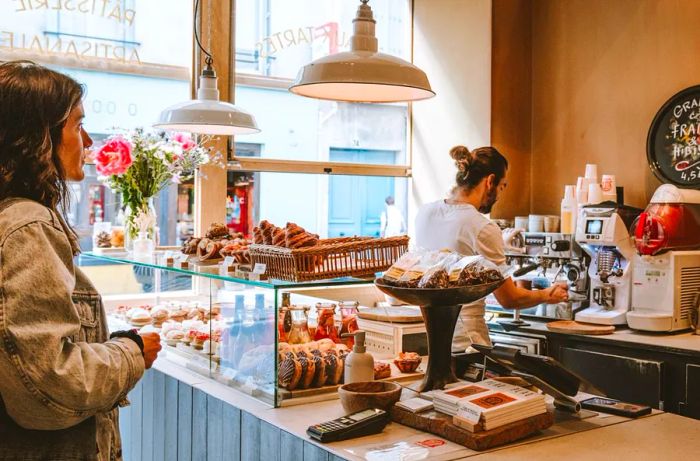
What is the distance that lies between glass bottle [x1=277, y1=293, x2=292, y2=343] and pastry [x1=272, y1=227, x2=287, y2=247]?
165 millimetres

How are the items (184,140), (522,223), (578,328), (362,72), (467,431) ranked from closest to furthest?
(467,431) → (362,72) → (578,328) → (184,140) → (522,223)

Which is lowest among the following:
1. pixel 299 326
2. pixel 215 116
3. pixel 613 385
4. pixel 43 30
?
pixel 613 385

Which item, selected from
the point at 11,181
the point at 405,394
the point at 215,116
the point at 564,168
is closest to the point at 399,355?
the point at 405,394

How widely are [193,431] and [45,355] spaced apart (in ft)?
Answer: 3.90

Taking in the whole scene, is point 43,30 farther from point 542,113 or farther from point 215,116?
point 542,113

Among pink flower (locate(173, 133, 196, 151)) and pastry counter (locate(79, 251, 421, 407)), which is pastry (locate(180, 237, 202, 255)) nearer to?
pastry counter (locate(79, 251, 421, 407))

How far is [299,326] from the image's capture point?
2.28 m

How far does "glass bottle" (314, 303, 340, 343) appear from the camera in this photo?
236 centimetres

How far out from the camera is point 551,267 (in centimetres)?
404

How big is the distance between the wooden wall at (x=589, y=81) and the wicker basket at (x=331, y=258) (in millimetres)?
2523

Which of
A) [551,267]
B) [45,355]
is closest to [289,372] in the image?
[45,355]

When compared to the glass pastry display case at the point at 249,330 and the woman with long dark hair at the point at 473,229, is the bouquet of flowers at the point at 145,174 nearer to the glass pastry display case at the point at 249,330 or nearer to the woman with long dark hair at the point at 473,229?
Answer: the glass pastry display case at the point at 249,330

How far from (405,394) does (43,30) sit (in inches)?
124

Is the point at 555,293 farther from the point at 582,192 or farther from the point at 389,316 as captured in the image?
the point at 582,192
